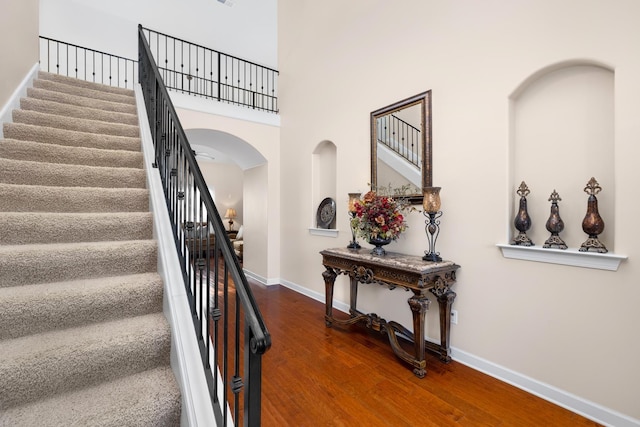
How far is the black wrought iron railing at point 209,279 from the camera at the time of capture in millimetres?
933

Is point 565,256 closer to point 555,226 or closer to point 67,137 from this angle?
point 555,226

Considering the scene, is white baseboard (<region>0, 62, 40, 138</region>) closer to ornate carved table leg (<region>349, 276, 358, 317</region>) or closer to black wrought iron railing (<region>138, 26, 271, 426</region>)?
black wrought iron railing (<region>138, 26, 271, 426</region>)

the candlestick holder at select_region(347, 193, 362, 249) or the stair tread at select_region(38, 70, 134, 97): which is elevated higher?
the stair tread at select_region(38, 70, 134, 97)

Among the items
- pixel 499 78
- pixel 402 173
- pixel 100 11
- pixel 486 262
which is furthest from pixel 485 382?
pixel 100 11

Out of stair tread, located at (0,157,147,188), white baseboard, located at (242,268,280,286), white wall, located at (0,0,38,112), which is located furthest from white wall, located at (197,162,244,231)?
stair tread, located at (0,157,147,188)

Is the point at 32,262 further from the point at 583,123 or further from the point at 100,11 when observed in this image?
the point at 100,11

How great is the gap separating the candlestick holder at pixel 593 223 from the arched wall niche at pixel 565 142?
86 mm

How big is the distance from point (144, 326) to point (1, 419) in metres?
0.52

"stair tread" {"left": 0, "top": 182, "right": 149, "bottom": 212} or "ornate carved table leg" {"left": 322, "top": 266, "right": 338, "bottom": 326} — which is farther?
"ornate carved table leg" {"left": 322, "top": 266, "right": 338, "bottom": 326}

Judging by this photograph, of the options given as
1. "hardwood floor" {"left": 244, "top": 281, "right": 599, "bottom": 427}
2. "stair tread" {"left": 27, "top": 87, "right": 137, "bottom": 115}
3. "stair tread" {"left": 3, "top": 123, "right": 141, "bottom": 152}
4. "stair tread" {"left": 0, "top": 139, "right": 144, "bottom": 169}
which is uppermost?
"stair tread" {"left": 27, "top": 87, "right": 137, "bottom": 115}

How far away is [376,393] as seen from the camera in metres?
2.04

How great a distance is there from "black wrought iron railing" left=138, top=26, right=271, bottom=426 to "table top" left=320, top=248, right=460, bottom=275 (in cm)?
126

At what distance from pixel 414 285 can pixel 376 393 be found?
0.80 m

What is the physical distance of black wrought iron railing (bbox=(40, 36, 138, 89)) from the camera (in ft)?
17.4
